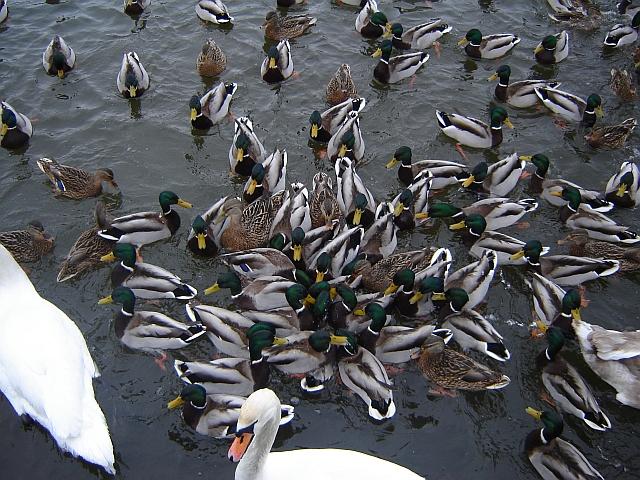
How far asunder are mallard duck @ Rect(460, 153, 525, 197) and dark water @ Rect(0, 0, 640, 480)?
33 centimetres

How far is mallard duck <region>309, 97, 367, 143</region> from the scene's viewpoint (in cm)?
973

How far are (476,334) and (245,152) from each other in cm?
421

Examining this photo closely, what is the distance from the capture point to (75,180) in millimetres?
8852

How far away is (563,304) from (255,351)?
3584 mm

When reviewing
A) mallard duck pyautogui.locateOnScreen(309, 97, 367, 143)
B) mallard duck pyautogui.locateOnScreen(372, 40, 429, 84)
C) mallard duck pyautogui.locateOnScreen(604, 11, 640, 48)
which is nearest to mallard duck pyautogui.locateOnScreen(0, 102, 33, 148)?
mallard duck pyautogui.locateOnScreen(309, 97, 367, 143)

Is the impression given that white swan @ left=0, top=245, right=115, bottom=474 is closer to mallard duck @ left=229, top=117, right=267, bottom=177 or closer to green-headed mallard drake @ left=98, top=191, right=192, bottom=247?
green-headed mallard drake @ left=98, top=191, right=192, bottom=247

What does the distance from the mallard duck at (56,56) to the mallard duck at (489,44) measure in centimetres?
723

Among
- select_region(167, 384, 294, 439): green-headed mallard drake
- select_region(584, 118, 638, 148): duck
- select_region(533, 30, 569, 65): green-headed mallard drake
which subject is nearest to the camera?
select_region(167, 384, 294, 439): green-headed mallard drake

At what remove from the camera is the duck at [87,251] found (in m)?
7.86

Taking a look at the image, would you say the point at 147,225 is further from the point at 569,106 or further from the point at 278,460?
the point at 569,106

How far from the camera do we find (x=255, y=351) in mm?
6473

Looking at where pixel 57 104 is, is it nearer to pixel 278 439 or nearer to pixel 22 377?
pixel 22 377

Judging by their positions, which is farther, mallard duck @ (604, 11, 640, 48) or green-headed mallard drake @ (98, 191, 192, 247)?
mallard duck @ (604, 11, 640, 48)

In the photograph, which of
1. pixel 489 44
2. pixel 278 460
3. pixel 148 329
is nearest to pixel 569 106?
pixel 489 44
